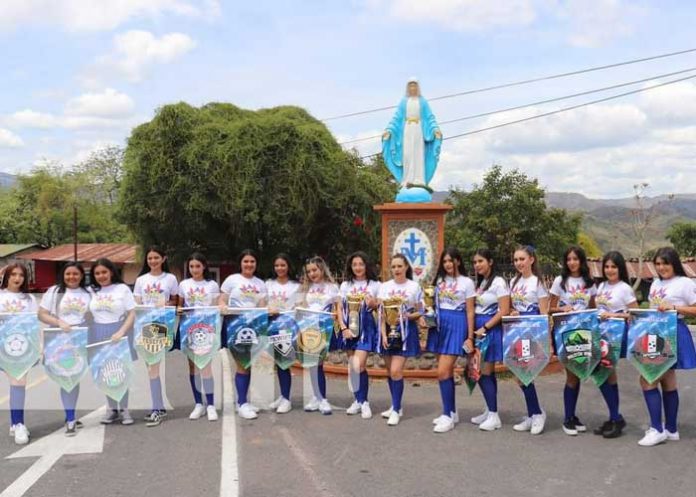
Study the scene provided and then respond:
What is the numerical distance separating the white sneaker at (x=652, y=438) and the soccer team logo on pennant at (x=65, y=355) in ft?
15.2

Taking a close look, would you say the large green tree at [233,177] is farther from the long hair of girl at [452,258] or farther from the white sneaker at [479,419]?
the white sneaker at [479,419]

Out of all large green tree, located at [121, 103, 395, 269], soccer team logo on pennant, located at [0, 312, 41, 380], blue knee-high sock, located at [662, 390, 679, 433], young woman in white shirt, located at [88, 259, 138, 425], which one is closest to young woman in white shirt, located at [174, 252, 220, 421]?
young woman in white shirt, located at [88, 259, 138, 425]

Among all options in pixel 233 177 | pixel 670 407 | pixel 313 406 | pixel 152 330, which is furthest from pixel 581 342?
pixel 233 177

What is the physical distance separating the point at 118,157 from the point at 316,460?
1713 inches

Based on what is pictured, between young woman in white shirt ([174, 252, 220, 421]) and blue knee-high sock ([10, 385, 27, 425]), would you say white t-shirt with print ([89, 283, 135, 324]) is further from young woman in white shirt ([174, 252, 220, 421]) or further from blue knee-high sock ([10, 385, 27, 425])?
blue knee-high sock ([10, 385, 27, 425])

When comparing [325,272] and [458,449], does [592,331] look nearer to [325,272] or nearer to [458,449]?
[458,449]

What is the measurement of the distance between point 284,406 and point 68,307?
2.17 m

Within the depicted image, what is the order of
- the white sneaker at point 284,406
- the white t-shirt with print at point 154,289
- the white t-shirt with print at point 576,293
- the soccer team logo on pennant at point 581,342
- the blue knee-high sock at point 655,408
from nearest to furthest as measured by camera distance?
the blue knee-high sock at point 655,408, the soccer team logo on pennant at point 581,342, the white t-shirt with print at point 576,293, the white t-shirt with print at point 154,289, the white sneaker at point 284,406

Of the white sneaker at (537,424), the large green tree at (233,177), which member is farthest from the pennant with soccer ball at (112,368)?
the large green tree at (233,177)

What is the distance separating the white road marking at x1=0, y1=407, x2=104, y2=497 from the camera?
4.63 m

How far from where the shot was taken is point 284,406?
6.58 meters

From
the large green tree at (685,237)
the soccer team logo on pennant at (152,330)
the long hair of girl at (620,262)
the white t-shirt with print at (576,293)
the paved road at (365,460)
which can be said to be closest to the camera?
the paved road at (365,460)

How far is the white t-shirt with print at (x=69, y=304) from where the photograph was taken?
232 inches

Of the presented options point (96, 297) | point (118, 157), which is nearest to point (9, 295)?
point (96, 297)
